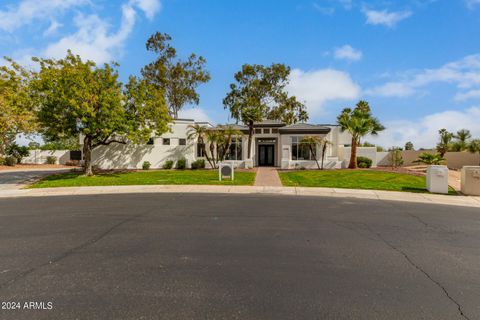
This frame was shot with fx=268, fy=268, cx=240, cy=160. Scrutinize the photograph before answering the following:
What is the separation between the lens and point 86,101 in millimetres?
18781

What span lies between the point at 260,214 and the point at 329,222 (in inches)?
86.3

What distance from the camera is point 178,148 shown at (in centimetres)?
2794

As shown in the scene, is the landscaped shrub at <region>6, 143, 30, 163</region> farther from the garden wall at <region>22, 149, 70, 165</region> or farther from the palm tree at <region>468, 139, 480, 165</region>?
the palm tree at <region>468, 139, 480, 165</region>

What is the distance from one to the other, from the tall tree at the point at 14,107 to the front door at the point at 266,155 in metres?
20.6

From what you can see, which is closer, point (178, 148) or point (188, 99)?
point (178, 148)

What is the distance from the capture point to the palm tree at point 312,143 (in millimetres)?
25391

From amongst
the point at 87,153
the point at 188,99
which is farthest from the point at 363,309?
the point at 188,99

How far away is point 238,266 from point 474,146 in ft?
110

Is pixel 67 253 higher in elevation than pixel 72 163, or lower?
lower

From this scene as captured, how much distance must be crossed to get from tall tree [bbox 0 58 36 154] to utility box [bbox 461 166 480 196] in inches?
1110

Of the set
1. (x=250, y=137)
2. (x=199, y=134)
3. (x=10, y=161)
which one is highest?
(x=199, y=134)

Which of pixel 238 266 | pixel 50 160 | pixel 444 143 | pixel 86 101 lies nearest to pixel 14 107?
pixel 86 101

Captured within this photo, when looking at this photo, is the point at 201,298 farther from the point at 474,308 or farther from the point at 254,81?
the point at 254,81

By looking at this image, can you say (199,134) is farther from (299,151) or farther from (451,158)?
(451,158)
